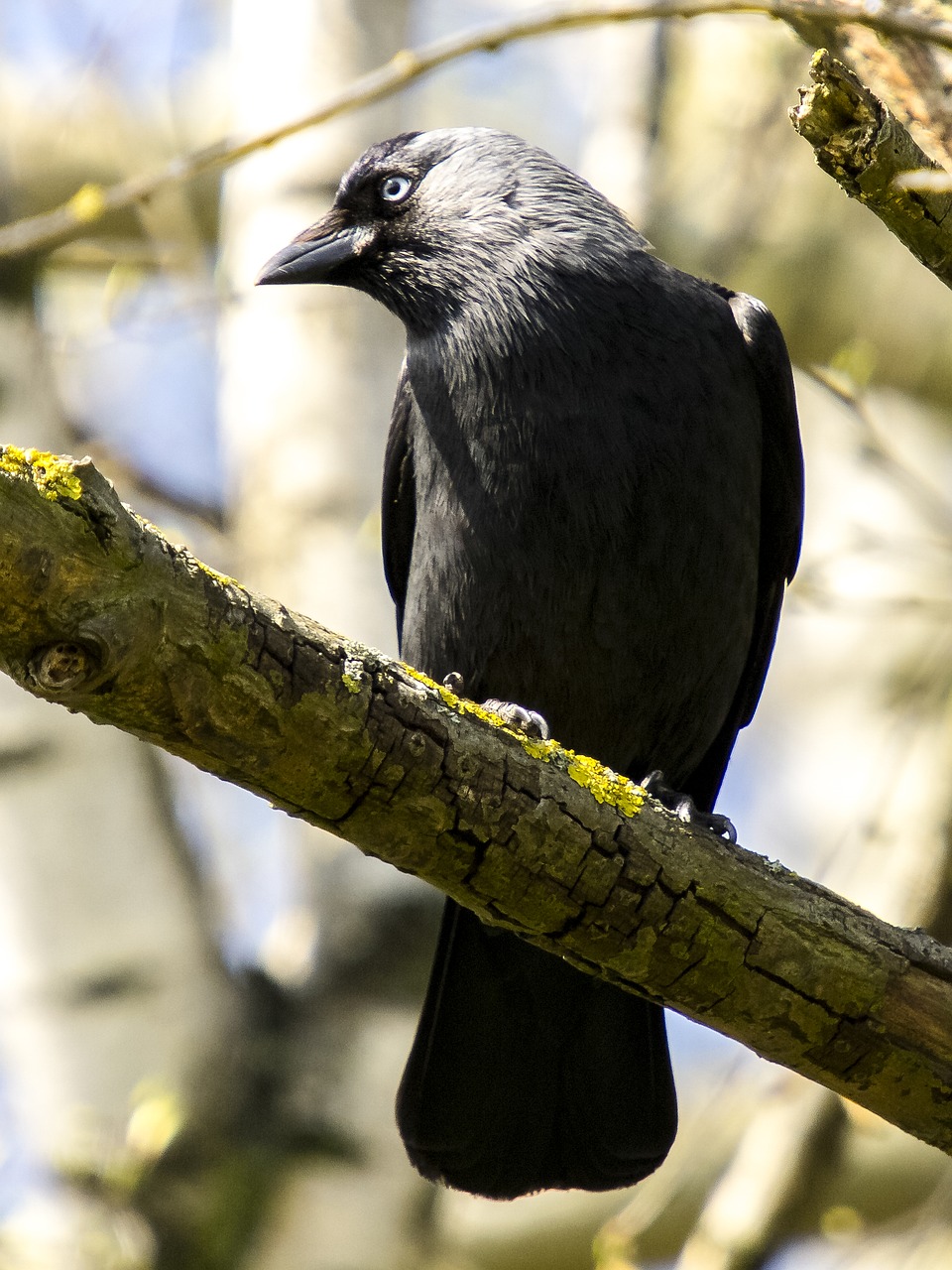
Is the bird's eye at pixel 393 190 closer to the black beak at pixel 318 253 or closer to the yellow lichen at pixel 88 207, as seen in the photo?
the black beak at pixel 318 253

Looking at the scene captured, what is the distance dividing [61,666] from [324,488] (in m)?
4.02

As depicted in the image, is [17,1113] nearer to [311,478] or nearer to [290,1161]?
[290,1161]

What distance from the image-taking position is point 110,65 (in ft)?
26.0

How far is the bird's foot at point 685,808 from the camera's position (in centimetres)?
358

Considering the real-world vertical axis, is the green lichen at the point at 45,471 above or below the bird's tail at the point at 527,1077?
above

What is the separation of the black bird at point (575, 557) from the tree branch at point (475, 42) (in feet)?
2.81

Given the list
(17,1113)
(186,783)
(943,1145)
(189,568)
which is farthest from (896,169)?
(186,783)

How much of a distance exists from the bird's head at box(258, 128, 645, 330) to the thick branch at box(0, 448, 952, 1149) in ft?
6.36

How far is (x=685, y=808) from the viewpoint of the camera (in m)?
3.70

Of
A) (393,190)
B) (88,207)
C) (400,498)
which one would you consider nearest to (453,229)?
(393,190)

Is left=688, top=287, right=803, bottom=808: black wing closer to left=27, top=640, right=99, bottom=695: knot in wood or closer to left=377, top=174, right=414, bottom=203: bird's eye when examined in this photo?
left=377, top=174, right=414, bottom=203: bird's eye

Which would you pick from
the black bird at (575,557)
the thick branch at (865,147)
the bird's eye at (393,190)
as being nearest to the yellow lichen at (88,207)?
the black bird at (575,557)

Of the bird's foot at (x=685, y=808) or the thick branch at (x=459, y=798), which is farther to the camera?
the bird's foot at (x=685, y=808)

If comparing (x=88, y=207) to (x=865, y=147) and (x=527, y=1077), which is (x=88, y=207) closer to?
(x=865, y=147)
